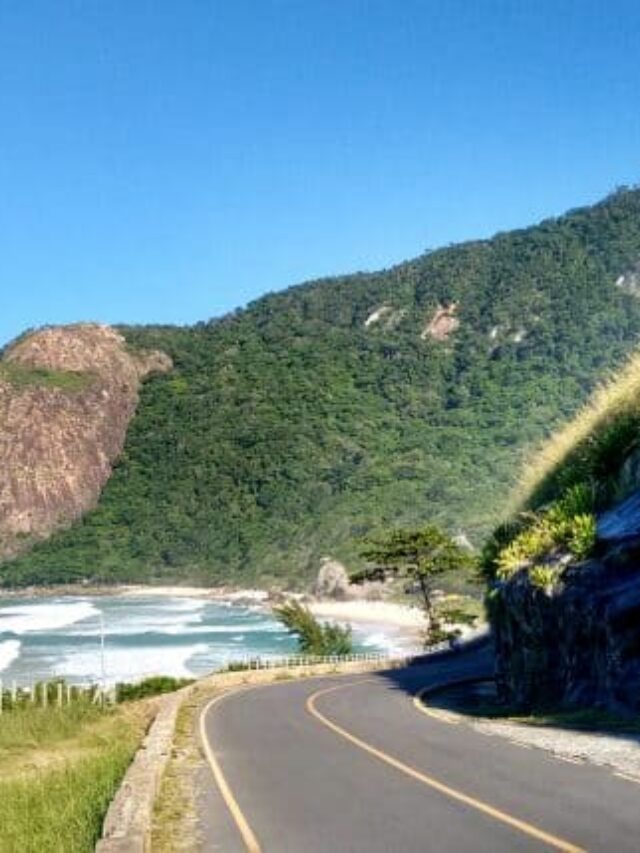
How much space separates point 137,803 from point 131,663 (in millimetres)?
71256

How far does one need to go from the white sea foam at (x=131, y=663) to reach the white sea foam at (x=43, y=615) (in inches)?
1090

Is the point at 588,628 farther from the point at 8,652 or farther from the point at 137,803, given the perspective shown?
the point at 8,652

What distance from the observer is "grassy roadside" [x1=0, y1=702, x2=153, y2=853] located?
1191cm

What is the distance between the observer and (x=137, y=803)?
12.0 metres

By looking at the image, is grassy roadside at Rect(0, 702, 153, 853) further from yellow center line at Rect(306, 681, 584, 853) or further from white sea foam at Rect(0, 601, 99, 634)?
white sea foam at Rect(0, 601, 99, 634)

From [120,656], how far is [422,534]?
4152cm

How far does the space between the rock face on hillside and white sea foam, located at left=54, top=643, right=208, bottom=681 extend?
46.9 meters

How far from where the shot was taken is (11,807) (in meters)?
→ 14.6

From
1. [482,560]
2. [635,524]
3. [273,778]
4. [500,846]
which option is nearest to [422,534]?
[482,560]

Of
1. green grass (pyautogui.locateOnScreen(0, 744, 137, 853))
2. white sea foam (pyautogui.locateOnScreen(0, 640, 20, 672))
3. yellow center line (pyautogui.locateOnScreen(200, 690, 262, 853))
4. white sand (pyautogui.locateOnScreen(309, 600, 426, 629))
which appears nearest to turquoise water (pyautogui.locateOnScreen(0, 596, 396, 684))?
white sea foam (pyautogui.locateOnScreen(0, 640, 20, 672))

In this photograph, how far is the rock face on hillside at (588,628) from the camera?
58.0ft

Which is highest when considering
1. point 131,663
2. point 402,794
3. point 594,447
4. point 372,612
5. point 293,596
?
point 594,447

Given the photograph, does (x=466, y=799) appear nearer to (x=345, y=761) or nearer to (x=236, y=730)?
(x=345, y=761)

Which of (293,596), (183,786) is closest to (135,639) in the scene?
(293,596)
